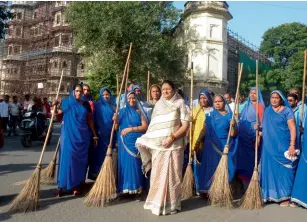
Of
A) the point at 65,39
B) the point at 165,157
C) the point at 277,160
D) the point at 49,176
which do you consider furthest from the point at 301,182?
the point at 65,39

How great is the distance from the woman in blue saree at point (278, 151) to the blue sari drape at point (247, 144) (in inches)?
24.7

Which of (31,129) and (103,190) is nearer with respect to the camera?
(103,190)

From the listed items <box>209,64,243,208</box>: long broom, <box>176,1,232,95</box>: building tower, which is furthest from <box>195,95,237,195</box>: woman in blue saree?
<box>176,1,232,95</box>: building tower

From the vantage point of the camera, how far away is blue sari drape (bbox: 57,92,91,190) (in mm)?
4336

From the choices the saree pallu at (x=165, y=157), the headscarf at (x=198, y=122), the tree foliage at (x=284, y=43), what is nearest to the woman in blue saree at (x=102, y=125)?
the saree pallu at (x=165, y=157)

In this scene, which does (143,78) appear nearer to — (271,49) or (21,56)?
(21,56)

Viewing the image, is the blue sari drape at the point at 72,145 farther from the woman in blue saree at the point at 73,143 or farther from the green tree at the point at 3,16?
the green tree at the point at 3,16

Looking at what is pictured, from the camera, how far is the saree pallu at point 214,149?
459 centimetres

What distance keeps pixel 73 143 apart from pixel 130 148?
767 millimetres

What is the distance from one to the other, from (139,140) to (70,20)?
720 inches

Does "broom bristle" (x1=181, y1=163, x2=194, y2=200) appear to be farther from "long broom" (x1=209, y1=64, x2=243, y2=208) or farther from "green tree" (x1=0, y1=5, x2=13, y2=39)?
"green tree" (x1=0, y1=5, x2=13, y2=39)

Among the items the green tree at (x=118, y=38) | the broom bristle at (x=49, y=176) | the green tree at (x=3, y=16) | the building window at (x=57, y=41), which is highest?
the building window at (x=57, y=41)

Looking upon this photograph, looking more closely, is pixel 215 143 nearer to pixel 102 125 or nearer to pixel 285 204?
pixel 285 204

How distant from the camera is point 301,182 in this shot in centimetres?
417
